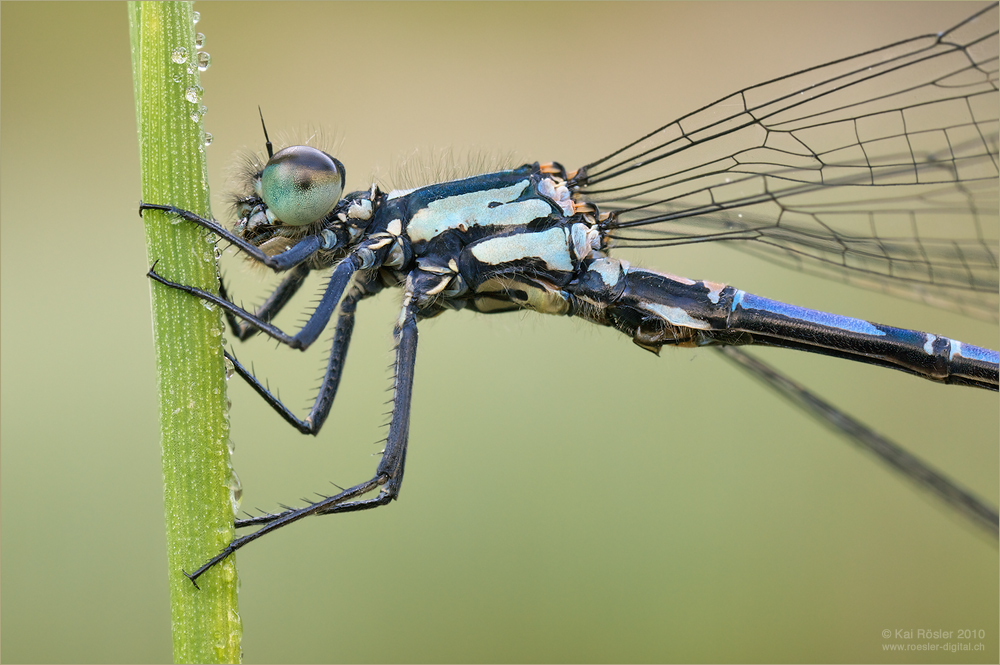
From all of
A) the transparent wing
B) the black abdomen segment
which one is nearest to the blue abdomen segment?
the black abdomen segment

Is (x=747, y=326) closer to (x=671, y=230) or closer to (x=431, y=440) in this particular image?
(x=671, y=230)

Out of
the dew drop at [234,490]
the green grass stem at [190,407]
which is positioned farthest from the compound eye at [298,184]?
the dew drop at [234,490]

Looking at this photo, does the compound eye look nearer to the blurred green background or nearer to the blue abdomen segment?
the blurred green background

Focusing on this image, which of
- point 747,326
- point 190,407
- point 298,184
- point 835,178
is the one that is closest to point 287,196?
point 298,184

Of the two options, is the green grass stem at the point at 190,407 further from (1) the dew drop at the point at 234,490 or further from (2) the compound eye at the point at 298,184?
(2) the compound eye at the point at 298,184

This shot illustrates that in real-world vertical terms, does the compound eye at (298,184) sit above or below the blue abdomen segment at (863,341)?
above

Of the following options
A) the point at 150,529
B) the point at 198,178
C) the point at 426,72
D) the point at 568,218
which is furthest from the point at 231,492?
the point at 426,72

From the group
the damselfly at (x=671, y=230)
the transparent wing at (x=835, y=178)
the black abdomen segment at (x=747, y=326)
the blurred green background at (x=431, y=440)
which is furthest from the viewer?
the blurred green background at (x=431, y=440)
